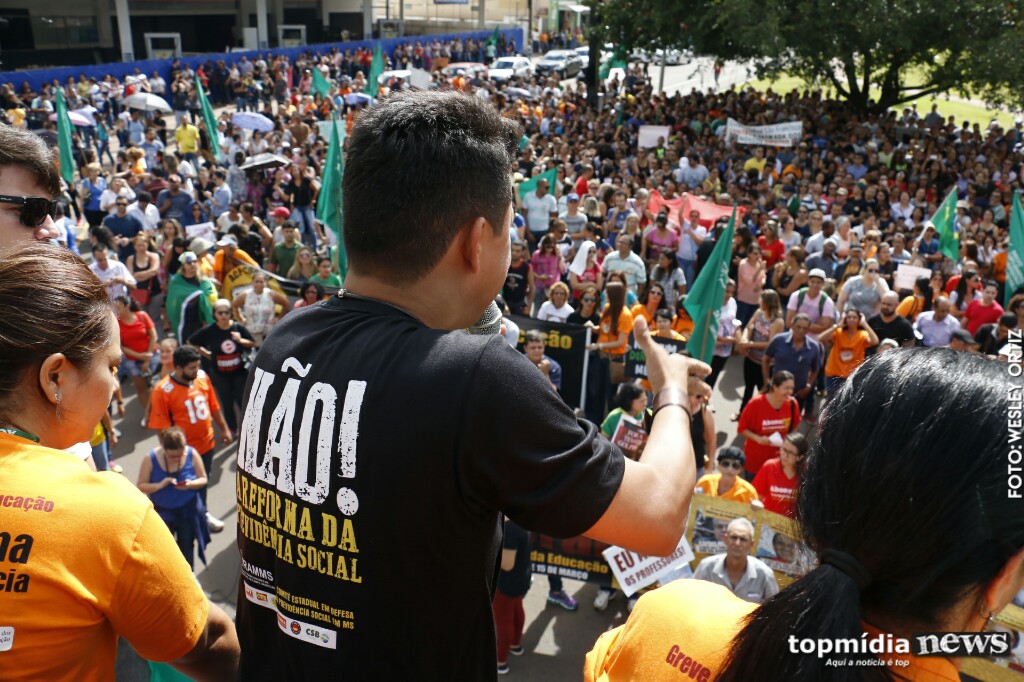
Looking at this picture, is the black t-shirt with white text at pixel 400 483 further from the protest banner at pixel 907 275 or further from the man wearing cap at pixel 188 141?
the man wearing cap at pixel 188 141

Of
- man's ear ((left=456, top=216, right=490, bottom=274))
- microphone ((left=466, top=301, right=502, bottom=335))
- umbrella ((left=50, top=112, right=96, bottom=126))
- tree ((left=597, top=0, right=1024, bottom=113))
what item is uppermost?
tree ((left=597, top=0, right=1024, bottom=113))

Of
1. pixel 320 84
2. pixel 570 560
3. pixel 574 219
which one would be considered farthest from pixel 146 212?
pixel 320 84

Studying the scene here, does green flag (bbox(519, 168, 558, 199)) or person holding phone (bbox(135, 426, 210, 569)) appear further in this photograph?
green flag (bbox(519, 168, 558, 199))

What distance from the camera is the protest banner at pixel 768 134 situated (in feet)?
62.2

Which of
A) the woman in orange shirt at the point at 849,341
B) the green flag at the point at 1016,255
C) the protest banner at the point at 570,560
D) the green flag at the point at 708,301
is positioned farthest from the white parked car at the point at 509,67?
the protest banner at the point at 570,560

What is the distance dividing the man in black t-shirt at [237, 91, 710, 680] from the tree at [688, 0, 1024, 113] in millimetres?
19528

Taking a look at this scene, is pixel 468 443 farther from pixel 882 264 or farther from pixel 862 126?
pixel 862 126

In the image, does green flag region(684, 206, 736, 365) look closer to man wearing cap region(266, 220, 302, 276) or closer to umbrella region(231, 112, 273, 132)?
man wearing cap region(266, 220, 302, 276)

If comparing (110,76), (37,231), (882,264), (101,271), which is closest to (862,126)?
(882,264)

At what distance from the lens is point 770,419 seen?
778 cm

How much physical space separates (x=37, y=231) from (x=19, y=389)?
111cm

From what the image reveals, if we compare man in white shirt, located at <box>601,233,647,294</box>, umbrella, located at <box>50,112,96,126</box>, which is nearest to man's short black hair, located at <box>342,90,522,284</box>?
man in white shirt, located at <box>601,233,647,294</box>

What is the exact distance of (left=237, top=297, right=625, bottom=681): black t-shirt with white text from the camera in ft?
4.45

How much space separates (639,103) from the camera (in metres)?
24.0
